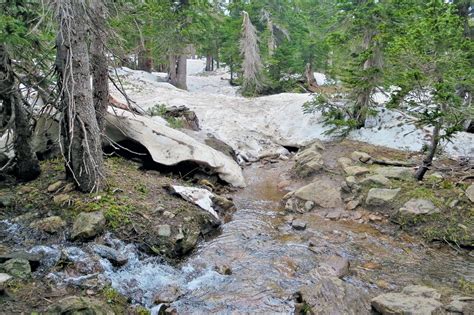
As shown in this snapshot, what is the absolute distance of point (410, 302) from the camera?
415 cm

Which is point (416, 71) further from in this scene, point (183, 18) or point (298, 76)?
point (298, 76)

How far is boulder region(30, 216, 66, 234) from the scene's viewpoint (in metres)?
5.11

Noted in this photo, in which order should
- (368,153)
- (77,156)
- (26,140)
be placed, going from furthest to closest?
1. (368,153)
2. (26,140)
3. (77,156)

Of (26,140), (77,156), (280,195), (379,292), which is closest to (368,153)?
(280,195)

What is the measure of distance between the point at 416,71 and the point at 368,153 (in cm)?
386

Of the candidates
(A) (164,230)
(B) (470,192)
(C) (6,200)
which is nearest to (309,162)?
(B) (470,192)

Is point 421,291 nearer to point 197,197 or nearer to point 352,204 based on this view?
point 352,204

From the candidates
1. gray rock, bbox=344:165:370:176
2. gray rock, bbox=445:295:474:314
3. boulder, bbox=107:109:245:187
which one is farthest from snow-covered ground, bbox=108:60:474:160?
gray rock, bbox=445:295:474:314

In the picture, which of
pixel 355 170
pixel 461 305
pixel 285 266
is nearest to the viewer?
pixel 461 305

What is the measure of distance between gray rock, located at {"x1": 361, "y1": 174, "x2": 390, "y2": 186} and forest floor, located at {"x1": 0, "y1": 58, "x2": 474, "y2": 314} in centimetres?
3

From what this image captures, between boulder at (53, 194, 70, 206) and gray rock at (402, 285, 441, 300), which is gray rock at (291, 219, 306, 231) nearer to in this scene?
gray rock at (402, 285, 441, 300)

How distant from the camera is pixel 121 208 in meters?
5.70

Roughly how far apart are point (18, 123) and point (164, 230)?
121 inches

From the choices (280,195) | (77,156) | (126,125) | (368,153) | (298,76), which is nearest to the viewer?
(77,156)
